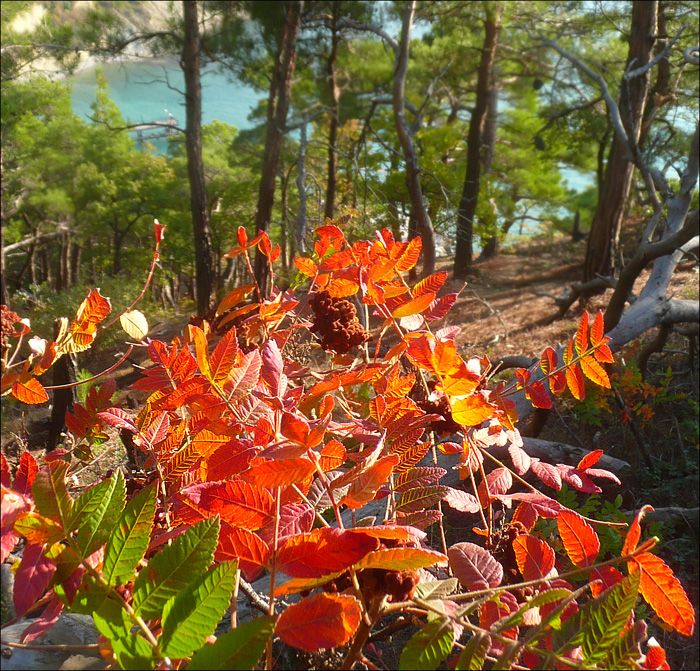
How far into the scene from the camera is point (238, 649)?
0.33 m

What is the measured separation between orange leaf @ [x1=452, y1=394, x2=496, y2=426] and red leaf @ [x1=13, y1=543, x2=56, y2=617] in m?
0.39

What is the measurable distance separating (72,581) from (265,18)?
9.80m

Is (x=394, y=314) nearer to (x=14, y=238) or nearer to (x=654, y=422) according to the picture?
(x=654, y=422)

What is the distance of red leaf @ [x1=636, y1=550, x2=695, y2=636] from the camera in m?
0.49

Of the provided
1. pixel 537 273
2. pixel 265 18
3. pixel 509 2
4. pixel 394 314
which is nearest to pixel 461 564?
pixel 394 314

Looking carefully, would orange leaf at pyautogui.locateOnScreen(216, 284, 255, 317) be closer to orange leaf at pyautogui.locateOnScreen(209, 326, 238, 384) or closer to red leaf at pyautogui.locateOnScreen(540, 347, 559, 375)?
orange leaf at pyautogui.locateOnScreen(209, 326, 238, 384)

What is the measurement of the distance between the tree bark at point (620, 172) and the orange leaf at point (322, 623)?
20.4 feet

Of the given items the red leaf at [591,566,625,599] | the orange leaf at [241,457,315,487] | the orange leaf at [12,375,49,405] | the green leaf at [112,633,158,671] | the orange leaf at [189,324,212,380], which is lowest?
the red leaf at [591,566,625,599]

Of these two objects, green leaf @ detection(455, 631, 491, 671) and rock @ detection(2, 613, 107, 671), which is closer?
green leaf @ detection(455, 631, 491, 671)

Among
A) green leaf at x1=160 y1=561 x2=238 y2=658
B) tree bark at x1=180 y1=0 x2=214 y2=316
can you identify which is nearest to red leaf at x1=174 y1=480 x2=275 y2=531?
green leaf at x1=160 y1=561 x2=238 y2=658

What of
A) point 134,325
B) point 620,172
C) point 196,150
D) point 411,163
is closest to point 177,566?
point 134,325

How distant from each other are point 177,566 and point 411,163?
5.18m

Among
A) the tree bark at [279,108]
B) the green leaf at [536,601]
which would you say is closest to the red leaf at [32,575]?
the green leaf at [536,601]

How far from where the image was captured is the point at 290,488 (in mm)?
531
